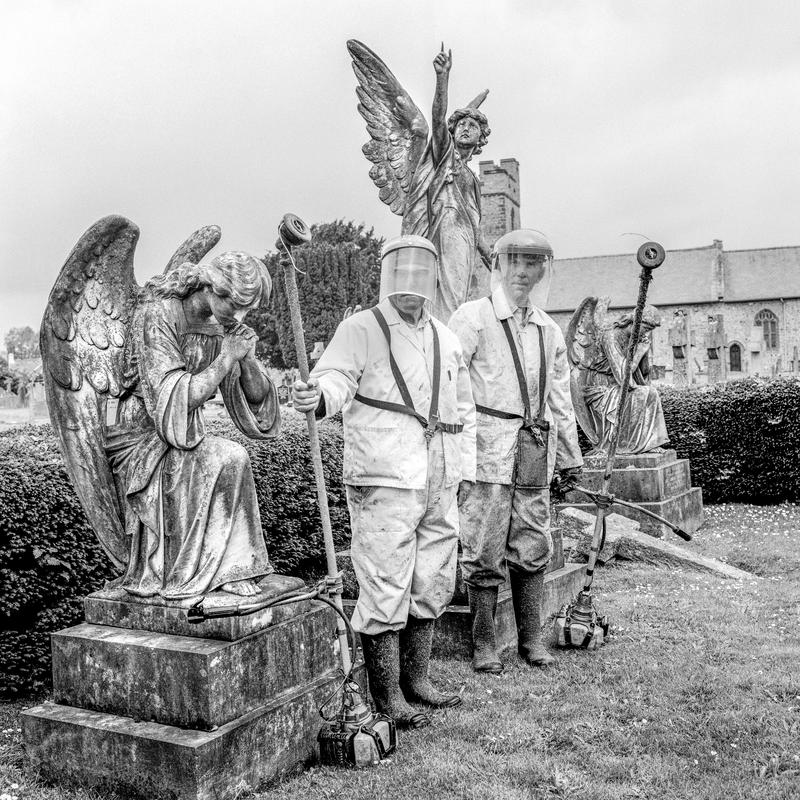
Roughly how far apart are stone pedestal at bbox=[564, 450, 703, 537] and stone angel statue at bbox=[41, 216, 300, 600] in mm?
7007

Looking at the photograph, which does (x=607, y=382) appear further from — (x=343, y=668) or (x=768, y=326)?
(x=768, y=326)

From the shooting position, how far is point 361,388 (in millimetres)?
3898

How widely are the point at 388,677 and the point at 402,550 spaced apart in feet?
1.85

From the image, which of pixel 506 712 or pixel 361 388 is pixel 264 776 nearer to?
pixel 506 712

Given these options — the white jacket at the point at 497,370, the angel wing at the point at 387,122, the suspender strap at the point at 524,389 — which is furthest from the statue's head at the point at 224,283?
the angel wing at the point at 387,122

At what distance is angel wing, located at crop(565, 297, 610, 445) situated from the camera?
450 inches

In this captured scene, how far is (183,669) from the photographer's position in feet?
10.3

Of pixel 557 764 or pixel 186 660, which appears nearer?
pixel 186 660

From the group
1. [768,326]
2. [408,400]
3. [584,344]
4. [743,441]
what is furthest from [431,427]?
[768,326]

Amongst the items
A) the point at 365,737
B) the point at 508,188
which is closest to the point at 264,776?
the point at 365,737

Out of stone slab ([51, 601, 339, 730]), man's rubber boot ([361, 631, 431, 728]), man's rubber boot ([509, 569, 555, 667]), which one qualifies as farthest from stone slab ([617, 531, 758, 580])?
stone slab ([51, 601, 339, 730])

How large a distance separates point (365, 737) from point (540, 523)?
184 cm

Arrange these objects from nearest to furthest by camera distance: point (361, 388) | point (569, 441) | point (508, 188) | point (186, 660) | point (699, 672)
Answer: point (186, 660) → point (361, 388) → point (699, 672) → point (569, 441) → point (508, 188)

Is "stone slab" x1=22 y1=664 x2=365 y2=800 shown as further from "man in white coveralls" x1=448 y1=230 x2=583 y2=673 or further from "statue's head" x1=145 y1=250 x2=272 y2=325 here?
"statue's head" x1=145 y1=250 x2=272 y2=325
